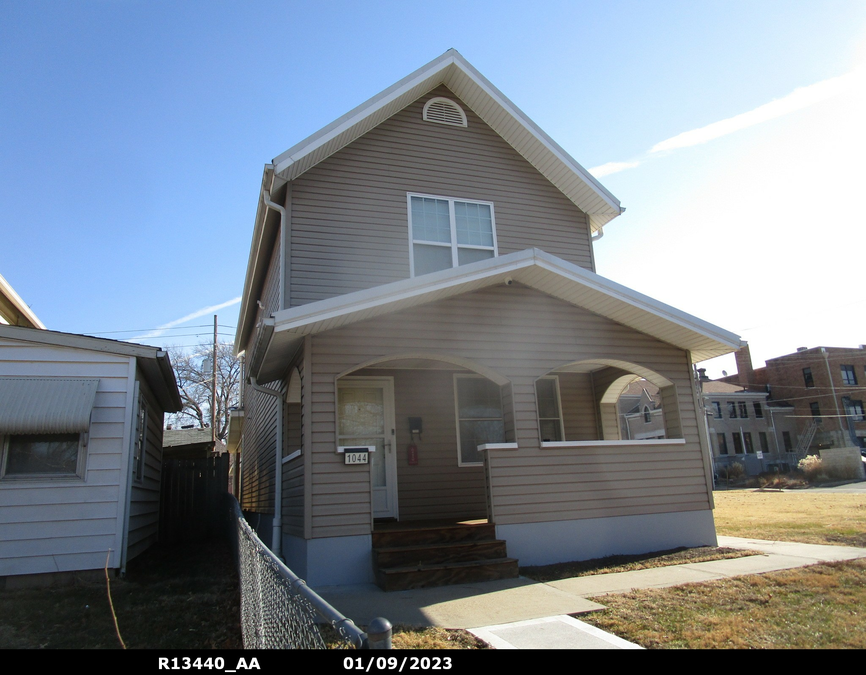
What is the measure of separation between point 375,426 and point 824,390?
144 feet

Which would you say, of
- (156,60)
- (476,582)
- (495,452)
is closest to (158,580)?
(476,582)

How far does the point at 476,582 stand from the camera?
6543 millimetres

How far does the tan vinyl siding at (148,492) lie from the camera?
26.7 ft

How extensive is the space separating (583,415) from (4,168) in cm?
1238

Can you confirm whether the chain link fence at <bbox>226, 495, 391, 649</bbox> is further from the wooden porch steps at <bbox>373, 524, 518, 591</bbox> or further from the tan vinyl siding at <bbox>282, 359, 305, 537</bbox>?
the tan vinyl siding at <bbox>282, 359, 305, 537</bbox>

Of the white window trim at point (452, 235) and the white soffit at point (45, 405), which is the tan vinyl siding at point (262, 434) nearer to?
the white window trim at point (452, 235)

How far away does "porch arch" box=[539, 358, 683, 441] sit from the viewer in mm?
8828

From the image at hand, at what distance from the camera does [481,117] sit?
10.8m

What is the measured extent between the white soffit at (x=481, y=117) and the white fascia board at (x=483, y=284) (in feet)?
10.1
